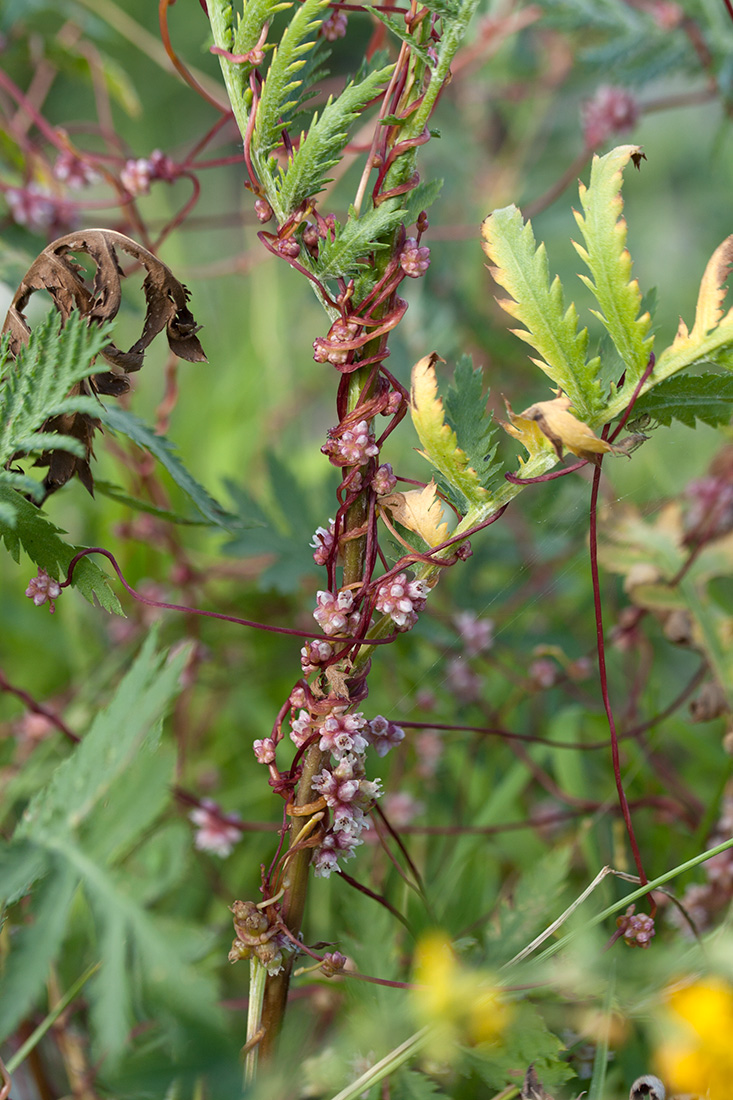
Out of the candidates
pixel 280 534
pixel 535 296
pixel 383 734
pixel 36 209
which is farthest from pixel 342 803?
pixel 36 209

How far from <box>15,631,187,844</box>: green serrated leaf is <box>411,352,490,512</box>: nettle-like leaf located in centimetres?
15

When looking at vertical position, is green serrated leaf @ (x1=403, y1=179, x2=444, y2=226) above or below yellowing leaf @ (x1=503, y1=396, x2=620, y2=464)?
above

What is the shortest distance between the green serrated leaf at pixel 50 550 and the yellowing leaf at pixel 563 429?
0.71 feet

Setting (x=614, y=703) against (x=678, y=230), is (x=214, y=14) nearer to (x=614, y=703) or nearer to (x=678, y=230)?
(x=614, y=703)

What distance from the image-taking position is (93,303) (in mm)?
433

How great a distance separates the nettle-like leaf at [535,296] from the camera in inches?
15.7

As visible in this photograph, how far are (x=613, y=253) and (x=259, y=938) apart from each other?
0.36 metres

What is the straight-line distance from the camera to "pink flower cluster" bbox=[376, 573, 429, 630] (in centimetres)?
39

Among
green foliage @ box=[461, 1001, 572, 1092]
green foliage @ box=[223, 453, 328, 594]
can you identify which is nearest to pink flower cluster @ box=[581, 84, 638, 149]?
green foliage @ box=[223, 453, 328, 594]

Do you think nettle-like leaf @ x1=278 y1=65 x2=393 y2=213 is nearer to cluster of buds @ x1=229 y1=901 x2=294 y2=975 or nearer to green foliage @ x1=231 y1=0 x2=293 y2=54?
green foliage @ x1=231 y1=0 x2=293 y2=54

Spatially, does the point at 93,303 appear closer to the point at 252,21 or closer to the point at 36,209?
the point at 252,21

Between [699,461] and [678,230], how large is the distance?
959 millimetres

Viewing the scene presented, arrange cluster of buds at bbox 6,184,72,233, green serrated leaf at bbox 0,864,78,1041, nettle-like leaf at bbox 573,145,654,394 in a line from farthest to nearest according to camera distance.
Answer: cluster of buds at bbox 6,184,72,233, nettle-like leaf at bbox 573,145,654,394, green serrated leaf at bbox 0,864,78,1041

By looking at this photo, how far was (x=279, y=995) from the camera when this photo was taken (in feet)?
1.35
